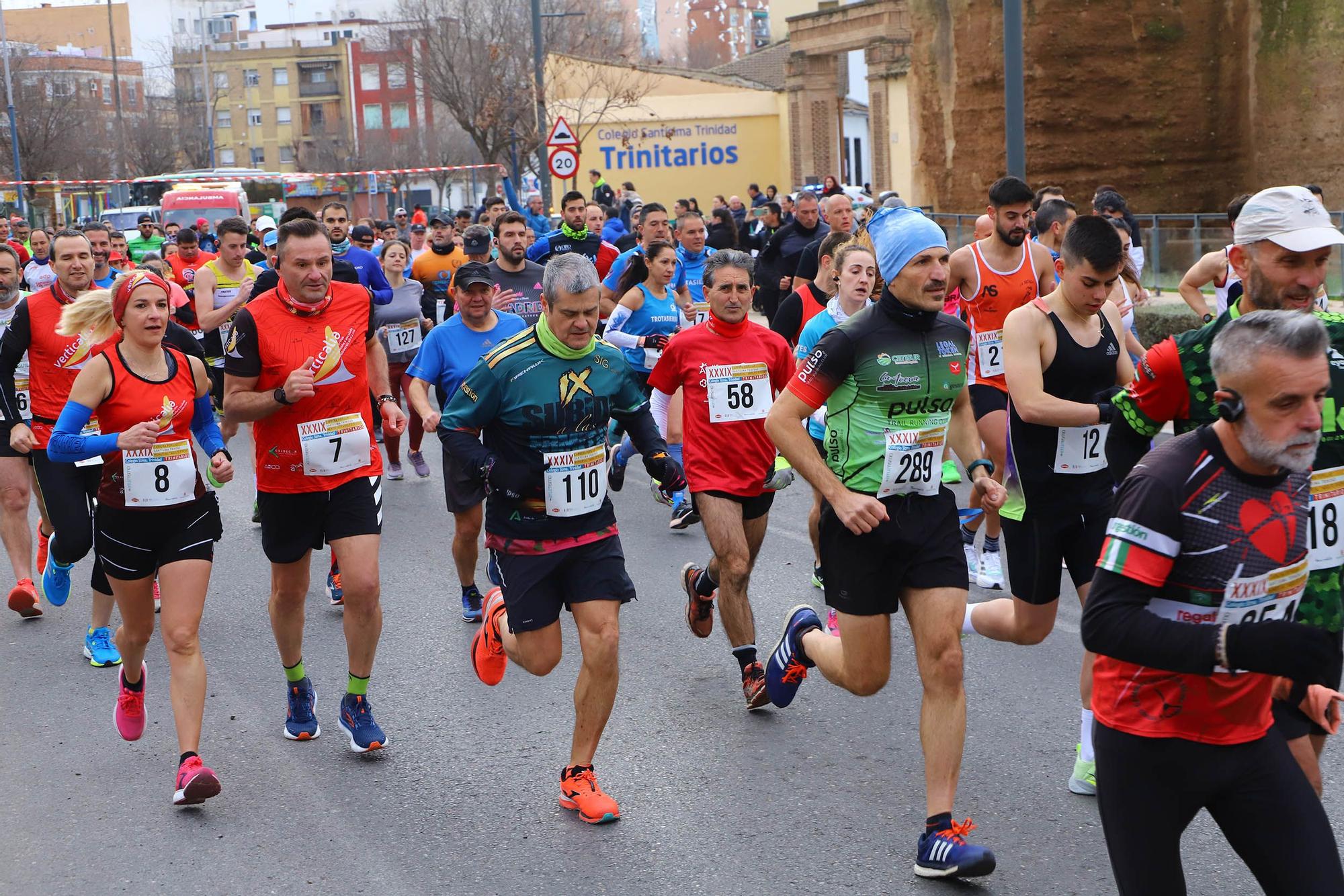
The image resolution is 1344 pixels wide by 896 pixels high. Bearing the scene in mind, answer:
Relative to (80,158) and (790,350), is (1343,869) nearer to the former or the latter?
(790,350)

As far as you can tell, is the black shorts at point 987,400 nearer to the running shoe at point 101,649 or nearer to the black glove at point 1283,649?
the running shoe at point 101,649

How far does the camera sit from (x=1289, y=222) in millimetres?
3816

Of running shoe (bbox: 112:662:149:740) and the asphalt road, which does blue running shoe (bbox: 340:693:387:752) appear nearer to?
the asphalt road

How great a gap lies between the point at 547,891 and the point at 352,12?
121532 mm

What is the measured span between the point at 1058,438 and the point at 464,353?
10.8 feet

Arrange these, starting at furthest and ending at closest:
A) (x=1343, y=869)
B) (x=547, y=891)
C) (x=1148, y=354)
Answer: (x=547, y=891)
(x=1148, y=354)
(x=1343, y=869)

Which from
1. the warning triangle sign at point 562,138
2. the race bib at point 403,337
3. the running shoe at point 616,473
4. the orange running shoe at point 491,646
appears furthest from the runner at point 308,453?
the warning triangle sign at point 562,138

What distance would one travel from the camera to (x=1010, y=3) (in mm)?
13461

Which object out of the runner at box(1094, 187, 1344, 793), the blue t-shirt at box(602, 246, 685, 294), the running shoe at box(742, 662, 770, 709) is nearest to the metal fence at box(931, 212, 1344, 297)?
the blue t-shirt at box(602, 246, 685, 294)

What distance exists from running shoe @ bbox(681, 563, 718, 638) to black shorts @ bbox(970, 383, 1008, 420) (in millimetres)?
1883

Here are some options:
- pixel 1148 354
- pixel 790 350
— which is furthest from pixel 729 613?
pixel 1148 354

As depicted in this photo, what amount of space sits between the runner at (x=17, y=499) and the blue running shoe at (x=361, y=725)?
348 centimetres

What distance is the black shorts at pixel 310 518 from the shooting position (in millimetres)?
6102

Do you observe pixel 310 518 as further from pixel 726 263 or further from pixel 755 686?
pixel 726 263
